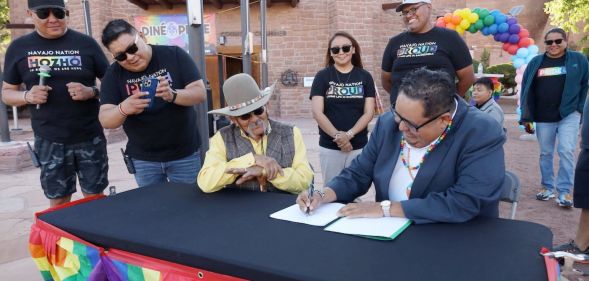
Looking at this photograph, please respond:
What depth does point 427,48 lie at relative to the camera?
2891 millimetres

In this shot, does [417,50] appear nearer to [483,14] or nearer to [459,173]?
[459,173]

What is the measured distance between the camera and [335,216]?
5.39 feet

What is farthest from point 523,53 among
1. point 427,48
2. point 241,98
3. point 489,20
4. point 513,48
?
point 241,98

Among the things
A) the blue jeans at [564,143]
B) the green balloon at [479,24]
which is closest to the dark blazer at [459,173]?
the blue jeans at [564,143]

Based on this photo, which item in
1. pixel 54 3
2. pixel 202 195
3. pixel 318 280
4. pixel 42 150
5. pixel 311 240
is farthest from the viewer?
pixel 42 150

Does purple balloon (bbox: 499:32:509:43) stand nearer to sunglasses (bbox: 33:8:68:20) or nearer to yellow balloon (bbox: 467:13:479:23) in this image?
yellow balloon (bbox: 467:13:479:23)

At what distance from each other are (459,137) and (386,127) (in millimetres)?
361

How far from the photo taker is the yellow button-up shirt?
2037mm

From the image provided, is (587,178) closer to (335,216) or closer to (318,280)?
(335,216)

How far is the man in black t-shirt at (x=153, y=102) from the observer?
2.34m

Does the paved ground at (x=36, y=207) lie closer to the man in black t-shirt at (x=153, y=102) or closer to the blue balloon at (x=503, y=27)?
the man in black t-shirt at (x=153, y=102)

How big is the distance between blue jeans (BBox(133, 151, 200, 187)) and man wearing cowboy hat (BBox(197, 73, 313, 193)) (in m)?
0.53

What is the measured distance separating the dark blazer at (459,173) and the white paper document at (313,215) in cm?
27

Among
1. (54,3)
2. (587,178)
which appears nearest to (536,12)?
(587,178)
